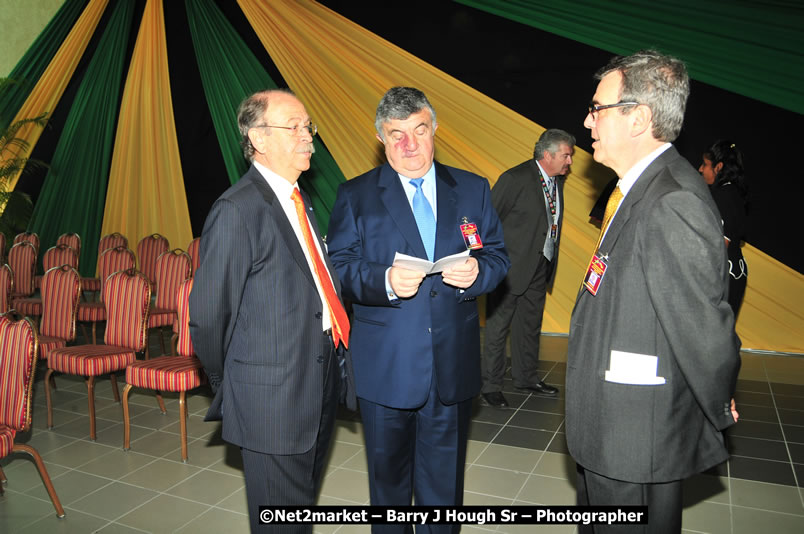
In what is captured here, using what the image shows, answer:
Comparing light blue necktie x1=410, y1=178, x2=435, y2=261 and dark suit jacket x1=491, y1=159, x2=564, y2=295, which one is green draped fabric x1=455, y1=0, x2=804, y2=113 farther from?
light blue necktie x1=410, y1=178, x2=435, y2=261

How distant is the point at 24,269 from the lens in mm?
6062

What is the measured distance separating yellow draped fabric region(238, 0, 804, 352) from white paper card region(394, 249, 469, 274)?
4432 millimetres

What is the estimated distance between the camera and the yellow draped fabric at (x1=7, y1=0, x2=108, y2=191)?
28.2 ft

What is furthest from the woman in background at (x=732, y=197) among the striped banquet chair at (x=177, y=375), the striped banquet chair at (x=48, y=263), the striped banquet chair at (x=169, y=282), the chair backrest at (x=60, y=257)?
the chair backrest at (x=60, y=257)

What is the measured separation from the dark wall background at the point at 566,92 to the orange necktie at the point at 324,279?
14.4 feet

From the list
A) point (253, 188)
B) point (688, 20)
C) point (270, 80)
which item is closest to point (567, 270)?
point (688, 20)

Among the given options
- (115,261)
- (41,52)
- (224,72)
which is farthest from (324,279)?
(41,52)

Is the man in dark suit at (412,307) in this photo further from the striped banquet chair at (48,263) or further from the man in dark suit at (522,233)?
the striped banquet chair at (48,263)

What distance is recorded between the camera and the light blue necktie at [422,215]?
221 cm

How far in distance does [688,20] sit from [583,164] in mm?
1605

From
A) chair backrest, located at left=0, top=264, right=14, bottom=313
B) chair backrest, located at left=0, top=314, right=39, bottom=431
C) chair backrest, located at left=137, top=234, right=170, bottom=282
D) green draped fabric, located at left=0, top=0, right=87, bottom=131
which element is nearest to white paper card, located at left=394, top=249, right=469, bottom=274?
chair backrest, located at left=0, top=314, right=39, bottom=431

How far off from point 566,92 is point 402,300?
471cm

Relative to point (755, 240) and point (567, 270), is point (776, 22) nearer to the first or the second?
point (755, 240)

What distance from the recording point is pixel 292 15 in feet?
23.8
